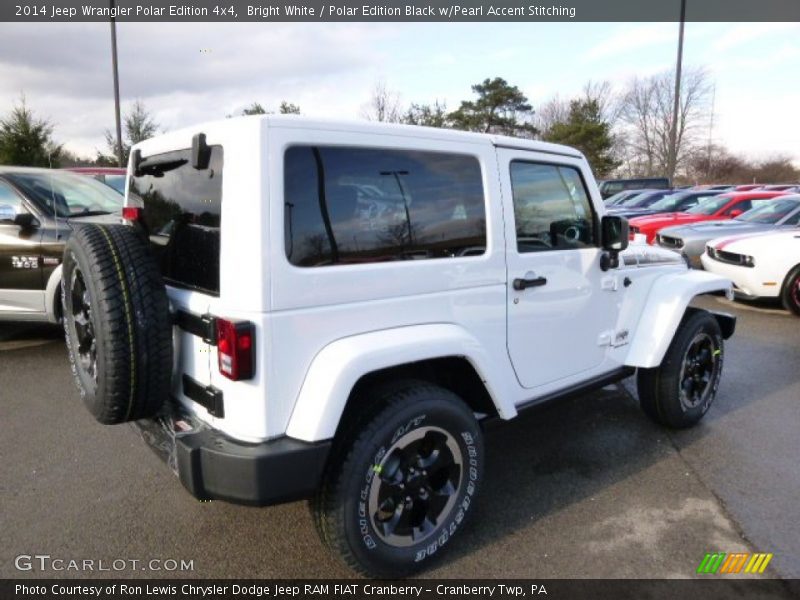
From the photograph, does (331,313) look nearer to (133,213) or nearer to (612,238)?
(133,213)

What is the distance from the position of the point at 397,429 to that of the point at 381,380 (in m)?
0.28

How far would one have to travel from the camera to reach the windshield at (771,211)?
382 inches

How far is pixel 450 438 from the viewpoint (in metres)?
2.58

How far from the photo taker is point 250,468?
211 cm

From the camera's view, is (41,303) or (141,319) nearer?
(141,319)

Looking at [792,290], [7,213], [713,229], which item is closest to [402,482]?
[7,213]

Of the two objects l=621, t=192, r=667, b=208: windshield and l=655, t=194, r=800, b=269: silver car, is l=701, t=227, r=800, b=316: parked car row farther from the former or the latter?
l=621, t=192, r=667, b=208: windshield

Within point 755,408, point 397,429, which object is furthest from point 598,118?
point 397,429

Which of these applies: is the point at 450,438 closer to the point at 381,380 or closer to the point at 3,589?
the point at 381,380

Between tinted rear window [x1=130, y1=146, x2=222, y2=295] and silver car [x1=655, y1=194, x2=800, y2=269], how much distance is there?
28.1 ft

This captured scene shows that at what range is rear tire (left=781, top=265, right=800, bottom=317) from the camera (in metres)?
7.42

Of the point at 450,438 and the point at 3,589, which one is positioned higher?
the point at 450,438

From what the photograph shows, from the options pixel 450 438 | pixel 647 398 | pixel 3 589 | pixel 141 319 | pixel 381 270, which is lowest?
pixel 3 589

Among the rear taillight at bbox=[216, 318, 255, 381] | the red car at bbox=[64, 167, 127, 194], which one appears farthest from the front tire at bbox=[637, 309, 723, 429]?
the red car at bbox=[64, 167, 127, 194]
